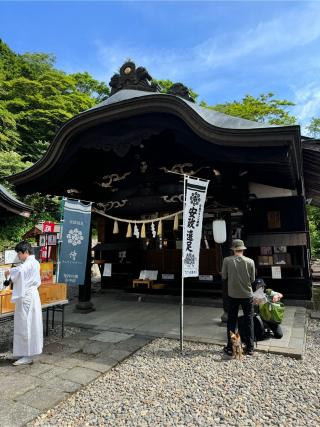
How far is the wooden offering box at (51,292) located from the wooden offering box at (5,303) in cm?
66

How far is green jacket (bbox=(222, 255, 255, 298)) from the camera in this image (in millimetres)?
4801

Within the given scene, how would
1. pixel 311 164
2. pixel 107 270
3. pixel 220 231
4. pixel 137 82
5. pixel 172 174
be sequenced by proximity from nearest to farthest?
pixel 220 231 < pixel 172 174 < pixel 137 82 < pixel 311 164 < pixel 107 270

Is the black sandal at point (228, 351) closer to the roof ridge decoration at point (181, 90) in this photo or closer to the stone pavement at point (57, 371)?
the stone pavement at point (57, 371)

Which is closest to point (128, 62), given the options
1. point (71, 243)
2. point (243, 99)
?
point (71, 243)

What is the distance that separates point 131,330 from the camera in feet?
20.7

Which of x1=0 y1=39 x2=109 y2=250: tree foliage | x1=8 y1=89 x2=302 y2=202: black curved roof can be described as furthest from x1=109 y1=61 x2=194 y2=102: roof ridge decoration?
x1=0 y1=39 x2=109 y2=250: tree foliage

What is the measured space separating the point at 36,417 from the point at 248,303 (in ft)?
10.6

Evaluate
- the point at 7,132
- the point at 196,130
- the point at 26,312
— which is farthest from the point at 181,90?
the point at 7,132

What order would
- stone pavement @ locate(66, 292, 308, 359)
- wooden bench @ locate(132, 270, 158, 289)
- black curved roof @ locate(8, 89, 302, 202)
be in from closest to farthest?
stone pavement @ locate(66, 292, 308, 359)
black curved roof @ locate(8, 89, 302, 202)
wooden bench @ locate(132, 270, 158, 289)

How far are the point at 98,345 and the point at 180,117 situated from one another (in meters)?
4.59

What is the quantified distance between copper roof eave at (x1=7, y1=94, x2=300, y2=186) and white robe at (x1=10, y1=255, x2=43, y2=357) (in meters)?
3.44

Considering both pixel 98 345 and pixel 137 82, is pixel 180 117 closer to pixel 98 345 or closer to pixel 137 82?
pixel 137 82

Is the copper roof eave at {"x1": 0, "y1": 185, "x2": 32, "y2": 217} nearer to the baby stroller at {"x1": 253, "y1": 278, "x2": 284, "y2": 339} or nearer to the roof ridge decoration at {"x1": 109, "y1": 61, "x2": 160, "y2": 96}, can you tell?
the roof ridge decoration at {"x1": 109, "y1": 61, "x2": 160, "y2": 96}

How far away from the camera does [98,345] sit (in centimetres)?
543
